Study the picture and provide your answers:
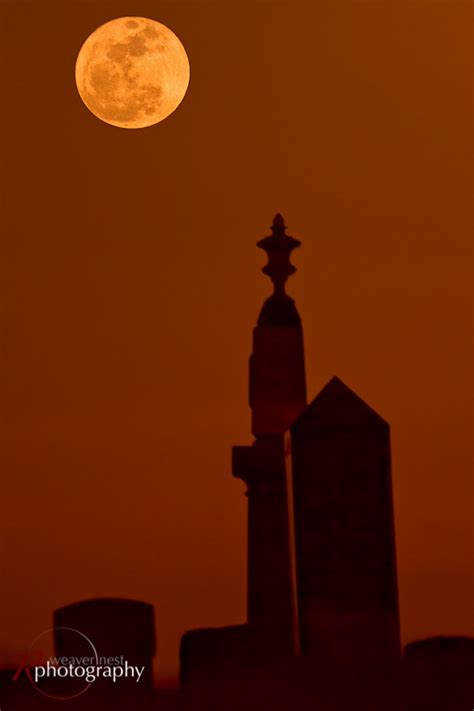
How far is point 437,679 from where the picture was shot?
4996 mm

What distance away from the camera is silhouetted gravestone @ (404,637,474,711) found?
4.71m

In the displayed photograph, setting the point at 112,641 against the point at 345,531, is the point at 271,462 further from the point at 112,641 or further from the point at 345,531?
the point at 112,641

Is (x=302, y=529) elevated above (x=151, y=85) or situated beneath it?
situated beneath

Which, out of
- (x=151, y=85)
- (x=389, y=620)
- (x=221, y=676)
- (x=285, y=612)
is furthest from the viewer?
(x=151, y=85)

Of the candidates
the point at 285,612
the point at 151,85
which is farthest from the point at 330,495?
the point at 151,85

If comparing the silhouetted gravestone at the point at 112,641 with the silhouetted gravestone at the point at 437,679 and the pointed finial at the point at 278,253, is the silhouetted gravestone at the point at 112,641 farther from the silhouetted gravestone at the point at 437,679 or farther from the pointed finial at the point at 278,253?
the pointed finial at the point at 278,253

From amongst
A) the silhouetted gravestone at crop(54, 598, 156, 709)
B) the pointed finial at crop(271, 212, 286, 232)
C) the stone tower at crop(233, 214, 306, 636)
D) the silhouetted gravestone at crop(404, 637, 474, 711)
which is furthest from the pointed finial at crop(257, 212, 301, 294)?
the silhouetted gravestone at crop(404, 637, 474, 711)

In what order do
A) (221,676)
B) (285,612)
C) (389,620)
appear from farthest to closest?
(285,612), (221,676), (389,620)

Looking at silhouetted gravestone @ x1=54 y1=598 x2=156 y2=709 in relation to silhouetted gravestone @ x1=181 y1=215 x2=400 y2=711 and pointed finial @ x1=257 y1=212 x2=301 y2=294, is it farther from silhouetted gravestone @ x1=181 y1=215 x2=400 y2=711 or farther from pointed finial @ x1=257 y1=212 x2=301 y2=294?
pointed finial @ x1=257 y1=212 x2=301 y2=294

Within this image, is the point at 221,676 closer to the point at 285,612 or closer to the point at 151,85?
the point at 285,612

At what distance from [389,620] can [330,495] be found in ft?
2.31

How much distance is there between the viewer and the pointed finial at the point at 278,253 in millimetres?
5816

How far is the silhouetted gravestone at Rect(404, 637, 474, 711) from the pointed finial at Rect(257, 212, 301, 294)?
7.98ft

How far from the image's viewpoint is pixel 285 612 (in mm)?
5297
